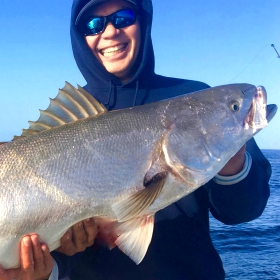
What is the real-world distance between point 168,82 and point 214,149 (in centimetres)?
141

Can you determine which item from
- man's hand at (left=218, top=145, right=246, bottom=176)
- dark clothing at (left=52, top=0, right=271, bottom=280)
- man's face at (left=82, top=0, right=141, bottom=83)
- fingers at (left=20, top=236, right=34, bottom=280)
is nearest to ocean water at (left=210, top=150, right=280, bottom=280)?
dark clothing at (left=52, top=0, right=271, bottom=280)

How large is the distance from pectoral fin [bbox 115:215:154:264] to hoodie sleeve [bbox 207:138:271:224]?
0.78 m

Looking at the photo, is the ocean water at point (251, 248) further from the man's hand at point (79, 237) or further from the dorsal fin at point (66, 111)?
the dorsal fin at point (66, 111)

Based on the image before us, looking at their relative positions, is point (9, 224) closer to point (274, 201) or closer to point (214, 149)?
point (214, 149)

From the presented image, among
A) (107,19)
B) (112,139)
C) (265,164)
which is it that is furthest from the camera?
(107,19)

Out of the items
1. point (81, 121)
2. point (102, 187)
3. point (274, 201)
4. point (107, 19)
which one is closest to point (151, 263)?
point (102, 187)

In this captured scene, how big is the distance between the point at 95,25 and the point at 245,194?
2.45 m

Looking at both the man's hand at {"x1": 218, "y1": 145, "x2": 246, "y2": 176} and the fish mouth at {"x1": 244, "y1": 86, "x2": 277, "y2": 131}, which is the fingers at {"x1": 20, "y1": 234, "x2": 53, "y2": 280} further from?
the fish mouth at {"x1": 244, "y1": 86, "x2": 277, "y2": 131}

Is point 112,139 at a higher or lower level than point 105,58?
lower

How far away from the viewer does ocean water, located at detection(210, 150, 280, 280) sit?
786 centimetres

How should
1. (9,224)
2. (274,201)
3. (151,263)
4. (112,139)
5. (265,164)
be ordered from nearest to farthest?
(9,224), (112,139), (151,263), (265,164), (274,201)

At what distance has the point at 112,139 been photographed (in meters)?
3.08

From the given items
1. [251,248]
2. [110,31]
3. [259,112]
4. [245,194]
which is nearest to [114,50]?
[110,31]

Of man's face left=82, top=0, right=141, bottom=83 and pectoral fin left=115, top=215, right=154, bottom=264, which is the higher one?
man's face left=82, top=0, right=141, bottom=83
